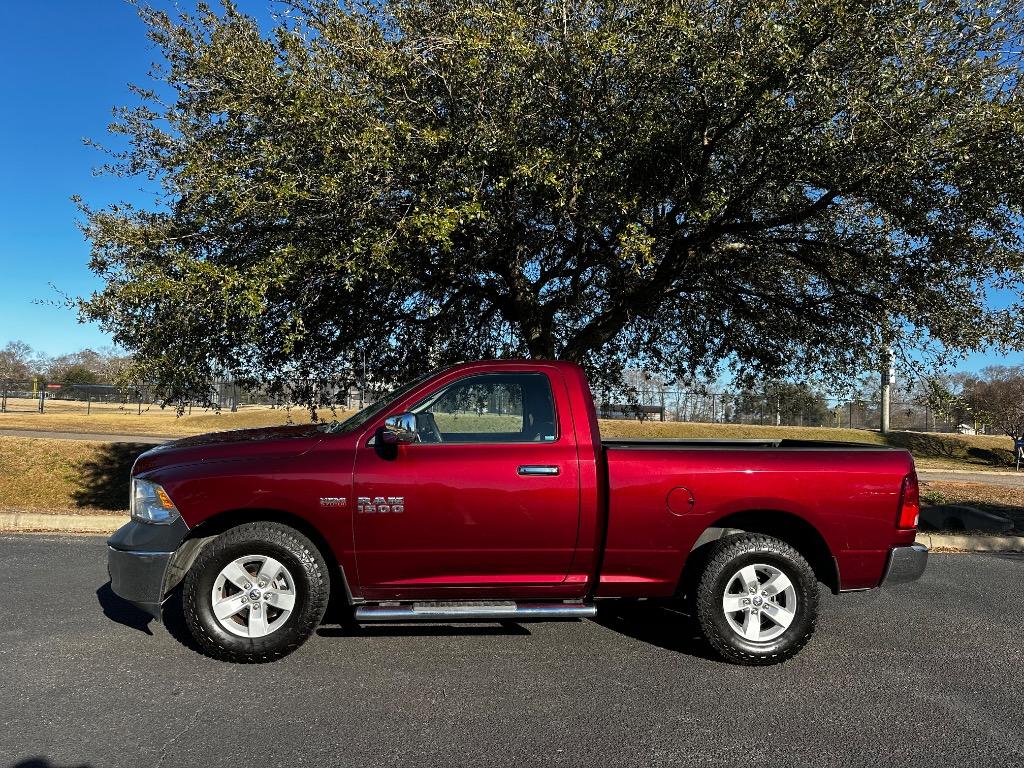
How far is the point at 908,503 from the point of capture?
4324mm

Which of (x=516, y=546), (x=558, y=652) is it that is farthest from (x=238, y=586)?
(x=558, y=652)

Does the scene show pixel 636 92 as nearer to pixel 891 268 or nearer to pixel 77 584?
pixel 891 268

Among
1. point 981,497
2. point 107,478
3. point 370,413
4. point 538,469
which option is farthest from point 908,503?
point 107,478

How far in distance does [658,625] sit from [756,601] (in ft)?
3.18

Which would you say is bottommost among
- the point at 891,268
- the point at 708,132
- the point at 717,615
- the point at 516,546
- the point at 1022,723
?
the point at 1022,723

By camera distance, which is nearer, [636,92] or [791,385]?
[636,92]

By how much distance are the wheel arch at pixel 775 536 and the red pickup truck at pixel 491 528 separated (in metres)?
0.01

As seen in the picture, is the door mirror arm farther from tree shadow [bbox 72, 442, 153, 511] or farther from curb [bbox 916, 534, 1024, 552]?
tree shadow [bbox 72, 442, 153, 511]

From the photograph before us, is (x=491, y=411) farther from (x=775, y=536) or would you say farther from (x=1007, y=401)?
(x=1007, y=401)

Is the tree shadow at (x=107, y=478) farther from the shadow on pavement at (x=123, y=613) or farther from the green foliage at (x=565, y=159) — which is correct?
the shadow on pavement at (x=123, y=613)

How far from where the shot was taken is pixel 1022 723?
3.43 m

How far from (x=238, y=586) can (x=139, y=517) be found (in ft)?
2.59

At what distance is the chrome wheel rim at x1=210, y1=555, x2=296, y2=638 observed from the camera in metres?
4.09

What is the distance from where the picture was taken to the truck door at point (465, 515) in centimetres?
413
